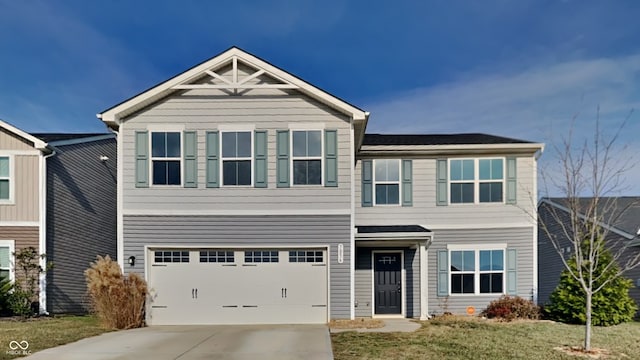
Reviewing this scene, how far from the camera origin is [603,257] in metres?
13.9

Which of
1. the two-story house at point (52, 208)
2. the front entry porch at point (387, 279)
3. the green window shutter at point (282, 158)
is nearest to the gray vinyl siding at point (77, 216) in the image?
the two-story house at point (52, 208)

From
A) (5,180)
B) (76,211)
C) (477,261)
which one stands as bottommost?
(477,261)

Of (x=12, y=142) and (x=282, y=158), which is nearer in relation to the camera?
(x=282, y=158)

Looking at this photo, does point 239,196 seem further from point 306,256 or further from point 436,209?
point 436,209

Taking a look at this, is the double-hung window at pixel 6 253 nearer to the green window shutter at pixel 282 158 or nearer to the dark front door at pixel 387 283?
the green window shutter at pixel 282 158

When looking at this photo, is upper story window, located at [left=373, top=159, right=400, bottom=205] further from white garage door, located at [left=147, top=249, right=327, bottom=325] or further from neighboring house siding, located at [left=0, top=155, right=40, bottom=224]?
neighboring house siding, located at [left=0, top=155, right=40, bottom=224]

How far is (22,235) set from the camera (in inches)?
610

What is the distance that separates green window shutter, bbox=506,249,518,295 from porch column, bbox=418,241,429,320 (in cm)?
269

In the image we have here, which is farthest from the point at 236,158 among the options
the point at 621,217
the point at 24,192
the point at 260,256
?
the point at 621,217

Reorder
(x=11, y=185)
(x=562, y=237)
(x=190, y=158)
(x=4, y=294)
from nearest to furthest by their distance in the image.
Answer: (x=190, y=158) → (x=4, y=294) → (x=11, y=185) → (x=562, y=237)

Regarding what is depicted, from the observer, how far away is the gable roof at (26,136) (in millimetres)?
15352

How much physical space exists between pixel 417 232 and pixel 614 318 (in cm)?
530

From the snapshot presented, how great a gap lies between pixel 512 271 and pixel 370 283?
13.7 feet

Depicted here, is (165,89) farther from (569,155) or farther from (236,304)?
(569,155)
